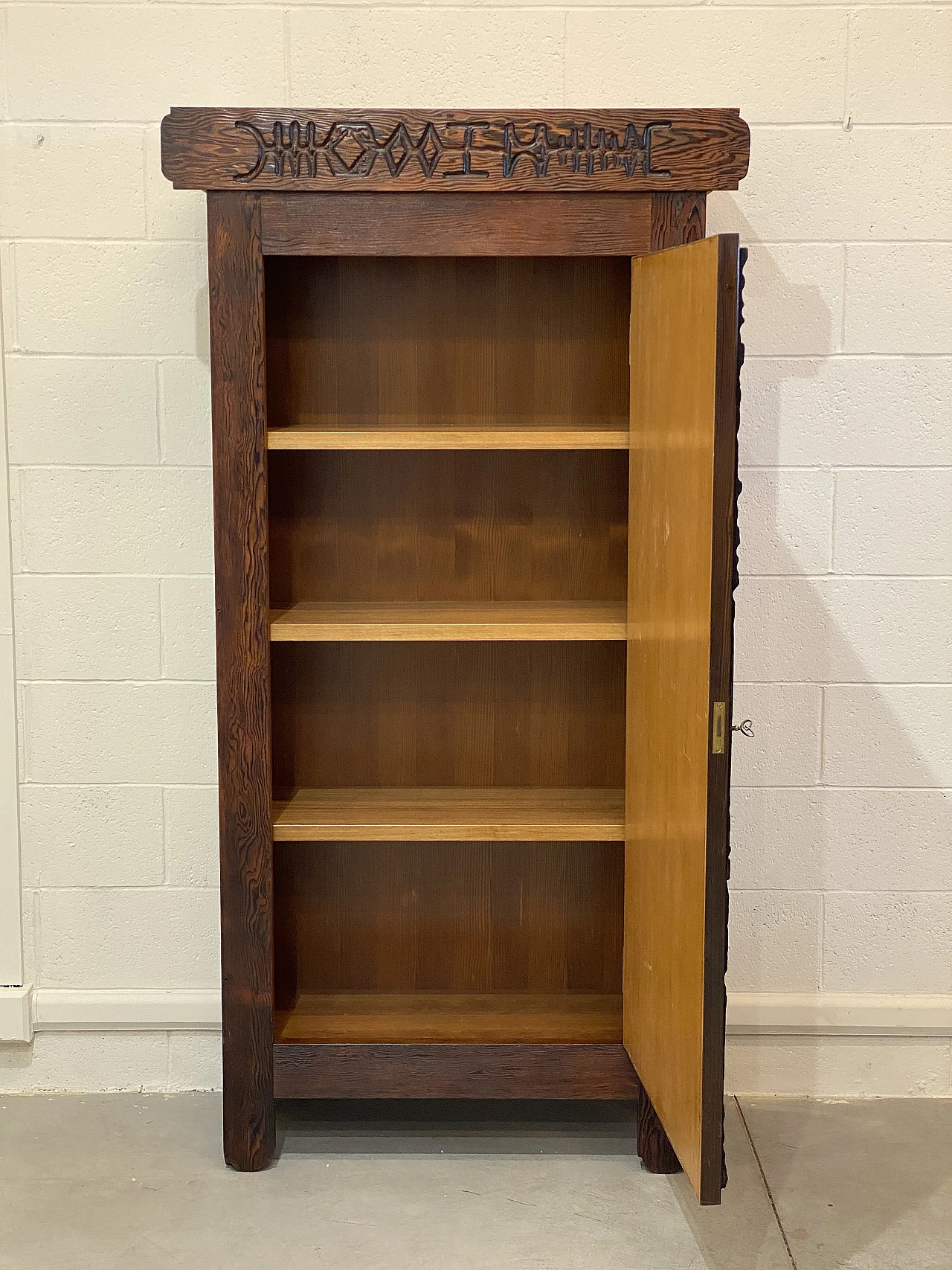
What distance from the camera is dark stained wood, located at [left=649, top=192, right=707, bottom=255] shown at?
222 cm

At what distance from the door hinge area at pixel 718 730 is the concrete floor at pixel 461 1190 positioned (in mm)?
917

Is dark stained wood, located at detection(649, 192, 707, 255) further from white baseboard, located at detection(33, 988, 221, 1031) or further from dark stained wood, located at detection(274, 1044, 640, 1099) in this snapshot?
white baseboard, located at detection(33, 988, 221, 1031)

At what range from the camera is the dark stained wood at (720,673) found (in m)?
1.80

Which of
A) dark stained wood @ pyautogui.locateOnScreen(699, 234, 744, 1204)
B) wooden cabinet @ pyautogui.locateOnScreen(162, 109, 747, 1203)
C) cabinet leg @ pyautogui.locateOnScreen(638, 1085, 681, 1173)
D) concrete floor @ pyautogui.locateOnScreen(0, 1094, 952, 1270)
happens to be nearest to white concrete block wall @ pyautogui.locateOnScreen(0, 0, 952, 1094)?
concrete floor @ pyautogui.locateOnScreen(0, 1094, 952, 1270)

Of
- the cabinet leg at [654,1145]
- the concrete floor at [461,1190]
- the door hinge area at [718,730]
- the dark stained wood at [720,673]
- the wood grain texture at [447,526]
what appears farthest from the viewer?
the wood grain texture at [447,526]

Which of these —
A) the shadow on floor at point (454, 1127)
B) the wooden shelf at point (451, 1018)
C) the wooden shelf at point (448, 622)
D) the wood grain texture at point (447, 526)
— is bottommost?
the shadow on floor at point (454, 1127)

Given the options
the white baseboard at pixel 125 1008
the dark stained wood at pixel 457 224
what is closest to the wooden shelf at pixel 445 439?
the dark stained wood at pixel 457 224

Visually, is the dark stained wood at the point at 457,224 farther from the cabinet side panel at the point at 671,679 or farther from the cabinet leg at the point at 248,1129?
the cabinet leg at the point at 248,1129

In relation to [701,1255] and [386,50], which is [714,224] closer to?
[386,50]

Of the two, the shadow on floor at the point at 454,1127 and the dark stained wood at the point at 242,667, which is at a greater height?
the dark stained wood at the point at 242,667

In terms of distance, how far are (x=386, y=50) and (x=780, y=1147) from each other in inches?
88.2

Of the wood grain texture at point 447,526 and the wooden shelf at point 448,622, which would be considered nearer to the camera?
the wooden shelf at point 448,622

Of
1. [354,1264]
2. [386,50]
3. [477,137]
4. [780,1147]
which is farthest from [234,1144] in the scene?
[386,50]

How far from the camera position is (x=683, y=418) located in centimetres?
199
